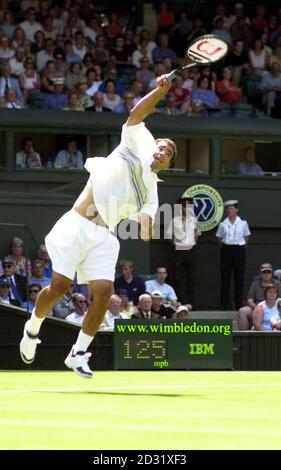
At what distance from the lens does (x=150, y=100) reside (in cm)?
995

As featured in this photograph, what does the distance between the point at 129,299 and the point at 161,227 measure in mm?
3929

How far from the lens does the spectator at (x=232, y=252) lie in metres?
23.1

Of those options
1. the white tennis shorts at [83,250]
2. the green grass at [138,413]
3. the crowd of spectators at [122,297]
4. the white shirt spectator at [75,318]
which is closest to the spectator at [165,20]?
the crowd of spectators at [122,297]

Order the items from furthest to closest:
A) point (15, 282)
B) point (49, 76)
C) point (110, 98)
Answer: point (110, 98) < point (49, 76) < point (15, 282)

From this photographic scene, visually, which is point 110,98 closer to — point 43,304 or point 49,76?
point 49,76

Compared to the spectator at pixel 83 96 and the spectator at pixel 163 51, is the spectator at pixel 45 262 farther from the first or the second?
the spectator at pixel 163 51

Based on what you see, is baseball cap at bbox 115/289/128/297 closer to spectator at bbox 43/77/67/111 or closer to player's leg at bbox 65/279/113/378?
spectator at bbox 43/77/67/111

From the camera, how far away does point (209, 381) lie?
38.5 ft

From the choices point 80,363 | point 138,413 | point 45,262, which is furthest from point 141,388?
point 45,262

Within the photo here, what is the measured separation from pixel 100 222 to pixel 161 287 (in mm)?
10910

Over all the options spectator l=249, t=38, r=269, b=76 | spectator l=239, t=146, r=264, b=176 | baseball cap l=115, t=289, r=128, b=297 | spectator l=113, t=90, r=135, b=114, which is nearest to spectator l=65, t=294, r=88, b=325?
baseball cap l=115, t=289, r=128, b=297

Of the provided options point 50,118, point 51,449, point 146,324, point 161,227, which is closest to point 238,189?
point 161,227

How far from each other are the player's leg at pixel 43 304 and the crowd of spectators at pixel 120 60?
43.2 ft

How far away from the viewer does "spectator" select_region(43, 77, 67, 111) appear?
77.4 ft
